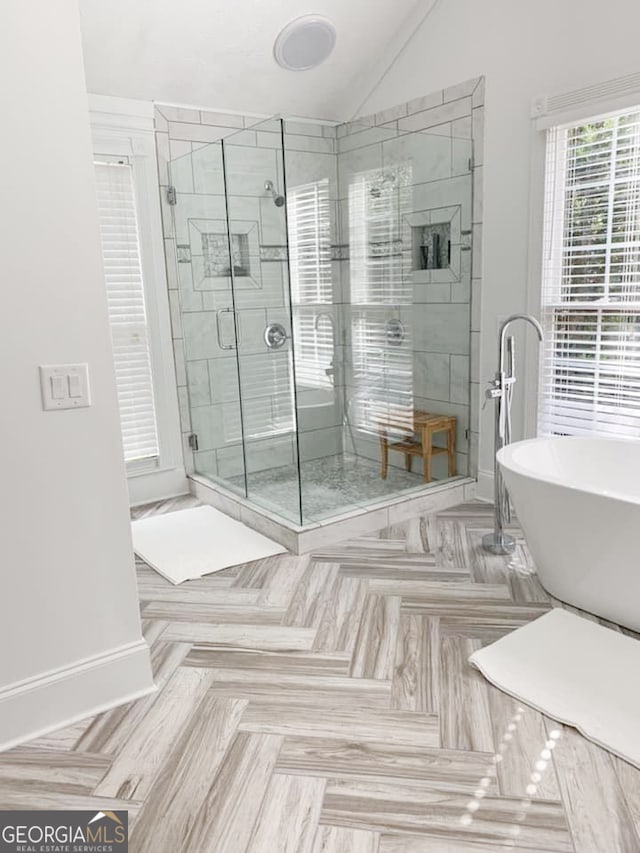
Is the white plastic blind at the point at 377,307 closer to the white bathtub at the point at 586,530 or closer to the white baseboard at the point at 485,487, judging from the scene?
the white baseboard at the point at 485,487

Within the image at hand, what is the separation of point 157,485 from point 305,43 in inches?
110

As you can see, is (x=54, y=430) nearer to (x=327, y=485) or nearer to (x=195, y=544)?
(x=195, y=544)

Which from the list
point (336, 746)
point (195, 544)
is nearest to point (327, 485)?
point (195, 544)

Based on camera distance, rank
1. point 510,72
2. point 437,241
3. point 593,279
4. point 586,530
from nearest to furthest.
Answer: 1. point 586,530
2. point 593,279
3. point 510,72
4. point 437,241

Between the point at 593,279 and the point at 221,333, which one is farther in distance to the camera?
the point at 221,333

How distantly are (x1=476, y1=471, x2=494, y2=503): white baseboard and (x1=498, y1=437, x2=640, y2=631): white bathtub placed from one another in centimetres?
93

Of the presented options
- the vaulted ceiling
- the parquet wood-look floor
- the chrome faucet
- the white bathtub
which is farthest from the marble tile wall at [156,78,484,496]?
the parquet wood-look floor

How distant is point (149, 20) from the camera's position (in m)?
3.37

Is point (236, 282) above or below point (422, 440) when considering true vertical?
above

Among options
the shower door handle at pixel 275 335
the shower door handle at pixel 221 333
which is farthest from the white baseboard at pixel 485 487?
the shower door handle at pixel 221 333

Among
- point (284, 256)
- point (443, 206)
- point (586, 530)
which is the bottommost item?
point (586, 530)

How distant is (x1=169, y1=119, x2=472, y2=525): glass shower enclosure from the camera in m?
3.60

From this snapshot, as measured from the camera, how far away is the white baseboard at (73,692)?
6.67 ft

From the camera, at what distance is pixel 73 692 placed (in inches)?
84.0
